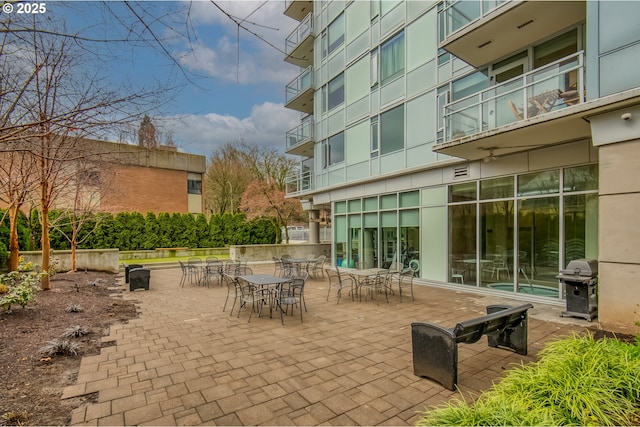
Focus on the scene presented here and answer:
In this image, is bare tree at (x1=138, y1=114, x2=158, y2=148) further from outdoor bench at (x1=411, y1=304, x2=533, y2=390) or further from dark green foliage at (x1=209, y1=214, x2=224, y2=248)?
dark green foliage at (x1=209, y1=214, x2=224, y2=248)

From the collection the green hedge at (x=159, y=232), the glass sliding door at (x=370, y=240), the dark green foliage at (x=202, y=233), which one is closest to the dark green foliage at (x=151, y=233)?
the green hedge at (x=159, y=232)

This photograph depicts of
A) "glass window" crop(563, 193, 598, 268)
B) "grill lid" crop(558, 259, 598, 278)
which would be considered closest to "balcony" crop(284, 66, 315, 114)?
"glass window" crop(563, 193, 598, 268)

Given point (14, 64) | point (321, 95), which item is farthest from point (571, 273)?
point (321, 95)

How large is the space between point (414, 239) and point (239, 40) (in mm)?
9982

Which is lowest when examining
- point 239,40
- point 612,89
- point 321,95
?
point 239,40

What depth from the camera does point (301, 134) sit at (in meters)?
19.1

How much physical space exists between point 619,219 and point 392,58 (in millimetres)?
9371

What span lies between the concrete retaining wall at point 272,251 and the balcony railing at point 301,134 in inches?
244

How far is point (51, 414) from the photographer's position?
126 inches

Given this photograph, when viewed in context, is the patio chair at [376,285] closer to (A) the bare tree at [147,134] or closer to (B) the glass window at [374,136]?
(B) the glass window at [374,136]

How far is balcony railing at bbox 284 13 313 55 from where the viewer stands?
18141 millimetres

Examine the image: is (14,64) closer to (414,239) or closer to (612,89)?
(612,89)

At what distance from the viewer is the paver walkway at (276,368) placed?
3.27m

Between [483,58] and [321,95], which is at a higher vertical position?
[321,95]
